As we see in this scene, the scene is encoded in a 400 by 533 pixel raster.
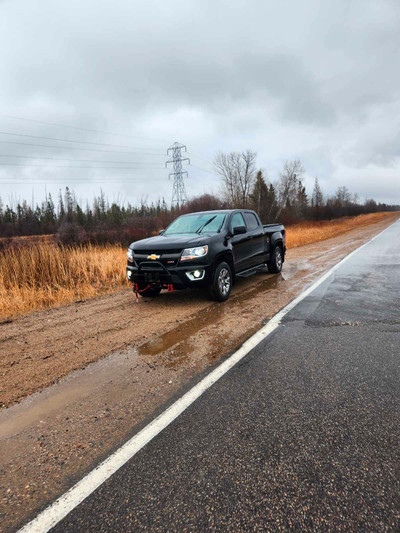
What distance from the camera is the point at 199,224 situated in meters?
7.09

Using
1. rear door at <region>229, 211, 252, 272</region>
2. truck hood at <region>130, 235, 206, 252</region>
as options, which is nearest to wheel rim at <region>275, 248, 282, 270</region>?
rear door at <region>229, 211, 252, 272</region>

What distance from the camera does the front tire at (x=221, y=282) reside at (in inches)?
238

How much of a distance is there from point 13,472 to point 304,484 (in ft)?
6.19

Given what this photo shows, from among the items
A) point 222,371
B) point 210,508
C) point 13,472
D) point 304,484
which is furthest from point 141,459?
point 222,371

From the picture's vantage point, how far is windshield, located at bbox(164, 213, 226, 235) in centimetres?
684

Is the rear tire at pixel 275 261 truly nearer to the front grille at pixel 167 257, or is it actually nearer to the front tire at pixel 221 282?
the front tire at pixel 221 282

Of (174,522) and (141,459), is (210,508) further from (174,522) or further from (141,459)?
(141,459)

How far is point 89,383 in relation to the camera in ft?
10.7

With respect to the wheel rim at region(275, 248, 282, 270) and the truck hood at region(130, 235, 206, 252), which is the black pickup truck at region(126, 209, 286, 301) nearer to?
the truck hood at region(130, 235, 206, 252)

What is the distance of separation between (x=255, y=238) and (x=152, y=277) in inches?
126

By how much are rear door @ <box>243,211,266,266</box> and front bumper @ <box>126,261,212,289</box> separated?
2236mm

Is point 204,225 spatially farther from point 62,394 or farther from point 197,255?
point 62,394

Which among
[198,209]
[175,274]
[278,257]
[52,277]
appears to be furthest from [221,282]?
[198,209]

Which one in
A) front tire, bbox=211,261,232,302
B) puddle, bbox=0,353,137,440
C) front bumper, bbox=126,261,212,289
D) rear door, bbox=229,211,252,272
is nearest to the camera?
puddle, bbox=0,353,137,440
